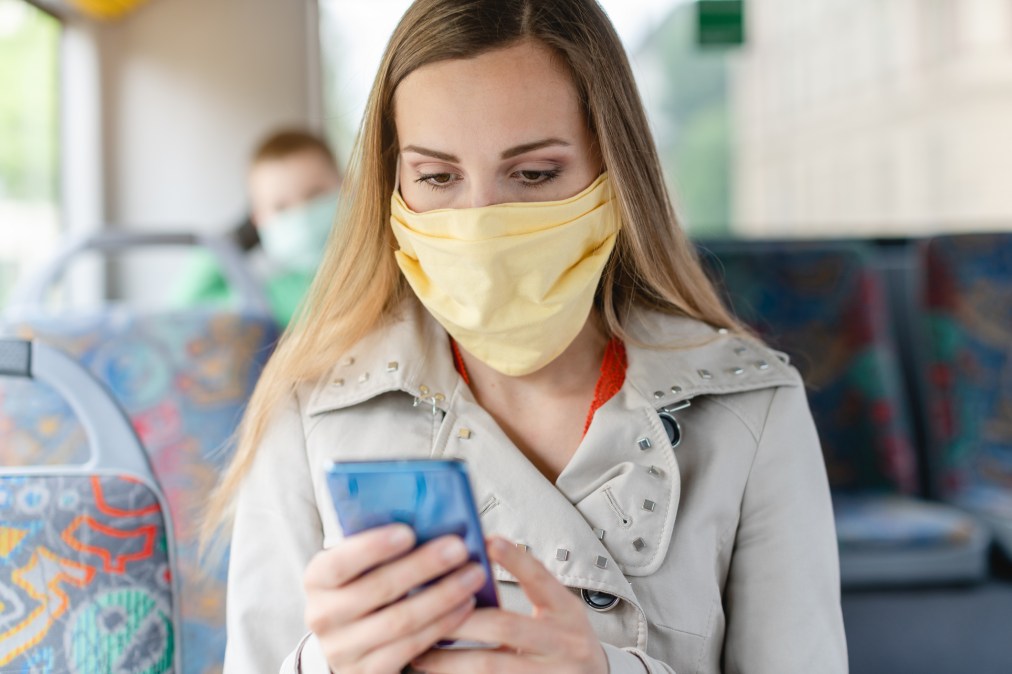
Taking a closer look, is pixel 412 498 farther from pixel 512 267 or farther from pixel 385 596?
pixel 512 267

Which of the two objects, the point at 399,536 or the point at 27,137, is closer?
the point at 399,536

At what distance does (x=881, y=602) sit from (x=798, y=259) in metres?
0.99

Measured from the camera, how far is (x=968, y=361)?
2.95 metres

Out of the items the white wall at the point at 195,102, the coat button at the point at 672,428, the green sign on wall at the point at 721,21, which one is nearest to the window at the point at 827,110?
the white wall at the point at 195,102

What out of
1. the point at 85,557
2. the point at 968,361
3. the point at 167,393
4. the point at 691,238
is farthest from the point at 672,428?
the point at 968,361

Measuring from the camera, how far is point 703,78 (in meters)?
4.34

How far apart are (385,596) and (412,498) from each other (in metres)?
0.10

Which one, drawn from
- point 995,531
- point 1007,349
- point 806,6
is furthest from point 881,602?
point 806,6

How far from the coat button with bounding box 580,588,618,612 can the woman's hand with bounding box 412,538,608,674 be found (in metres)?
0.20

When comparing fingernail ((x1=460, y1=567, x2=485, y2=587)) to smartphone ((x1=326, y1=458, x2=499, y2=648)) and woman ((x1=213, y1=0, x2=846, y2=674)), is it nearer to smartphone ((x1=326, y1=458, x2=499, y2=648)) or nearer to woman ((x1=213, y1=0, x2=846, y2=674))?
smartphone ((x1=326, y1=458, x2=499, y2=648))

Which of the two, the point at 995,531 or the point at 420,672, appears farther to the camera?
the point at 995,531

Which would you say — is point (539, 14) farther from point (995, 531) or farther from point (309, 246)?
point (309, 246)

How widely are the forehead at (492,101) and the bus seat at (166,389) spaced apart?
867 mm

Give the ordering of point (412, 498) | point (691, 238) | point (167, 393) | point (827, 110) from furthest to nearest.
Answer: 1. point (827, 110)
2. point (691, 238)
3. point (167, 393)
4. point (412, 498)
